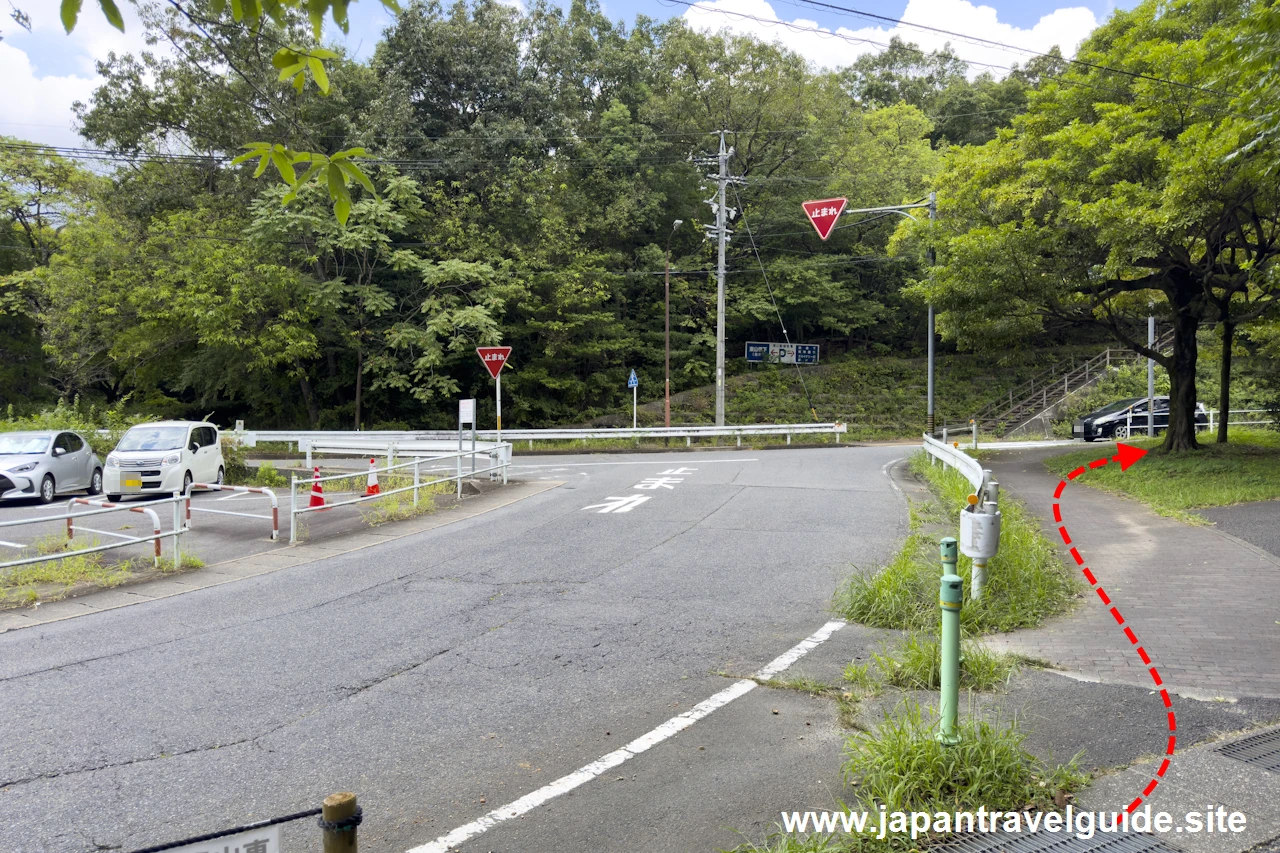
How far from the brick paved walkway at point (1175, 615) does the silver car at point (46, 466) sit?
17.2 m

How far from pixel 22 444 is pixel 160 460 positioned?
3.23 m

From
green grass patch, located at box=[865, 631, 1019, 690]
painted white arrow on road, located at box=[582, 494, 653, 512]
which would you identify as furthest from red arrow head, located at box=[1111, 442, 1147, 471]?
green grass patch, located at box=[865, 631, 1019, 690]

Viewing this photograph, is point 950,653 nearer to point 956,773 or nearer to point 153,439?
point 956,773

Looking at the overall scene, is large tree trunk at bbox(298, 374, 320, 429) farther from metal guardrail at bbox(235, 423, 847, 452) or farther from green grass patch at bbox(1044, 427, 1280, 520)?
green grass patch at bbox(1044, 427, 1280, 520)

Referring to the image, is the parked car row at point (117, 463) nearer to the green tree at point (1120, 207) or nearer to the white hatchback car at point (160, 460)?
the white hatchback car at point (160, 460)

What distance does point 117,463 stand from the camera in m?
15.9

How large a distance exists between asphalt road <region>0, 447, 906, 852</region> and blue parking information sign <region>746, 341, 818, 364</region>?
3155 centimetres

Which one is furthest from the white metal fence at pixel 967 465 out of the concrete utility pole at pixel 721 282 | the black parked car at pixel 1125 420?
the black parked car at pixel 1125 420

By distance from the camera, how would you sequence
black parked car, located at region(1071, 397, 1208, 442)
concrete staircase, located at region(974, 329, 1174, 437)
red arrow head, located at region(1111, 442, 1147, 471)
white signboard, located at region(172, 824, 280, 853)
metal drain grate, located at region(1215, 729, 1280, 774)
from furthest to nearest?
concrete staircase, located at region(974, 329, 1174, 437) < black parked car, located at region(1071, 397, 1208, 442) < red arrow head, located at region(1111, 442, 1147, 471) < metal drain grate, located at region(1215, 729, 1280, 774) < white signboard, located at region(172, 824, 280, 853)

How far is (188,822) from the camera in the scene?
3.89m

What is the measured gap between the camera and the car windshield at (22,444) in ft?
53.8

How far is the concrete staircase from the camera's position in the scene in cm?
3781

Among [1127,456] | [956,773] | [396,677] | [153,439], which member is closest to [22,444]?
[153,439]

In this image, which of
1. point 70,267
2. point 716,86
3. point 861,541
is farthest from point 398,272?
point 861,541
